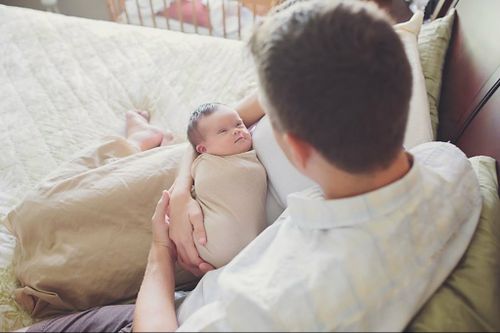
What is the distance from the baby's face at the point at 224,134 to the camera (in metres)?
1.14

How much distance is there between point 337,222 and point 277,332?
20 centimetres

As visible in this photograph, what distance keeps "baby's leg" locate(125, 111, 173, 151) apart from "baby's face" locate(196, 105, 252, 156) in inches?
12.3

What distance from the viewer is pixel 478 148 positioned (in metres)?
1.02

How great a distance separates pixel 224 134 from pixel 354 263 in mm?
669

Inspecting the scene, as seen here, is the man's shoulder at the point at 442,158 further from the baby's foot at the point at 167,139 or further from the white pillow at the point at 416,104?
the baby's foot at the point at 167,139

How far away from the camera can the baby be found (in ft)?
3.19

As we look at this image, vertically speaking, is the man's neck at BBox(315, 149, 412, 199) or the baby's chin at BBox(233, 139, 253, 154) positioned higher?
the man's neck at BBox(315, 149, 412, 199)

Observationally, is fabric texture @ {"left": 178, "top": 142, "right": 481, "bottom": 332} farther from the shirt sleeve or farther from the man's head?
the man's head

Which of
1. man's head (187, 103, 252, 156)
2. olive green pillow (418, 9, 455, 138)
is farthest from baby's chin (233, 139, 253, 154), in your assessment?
olive green pillow (418, 9, 455, 138)

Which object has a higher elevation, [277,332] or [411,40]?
[411,40]

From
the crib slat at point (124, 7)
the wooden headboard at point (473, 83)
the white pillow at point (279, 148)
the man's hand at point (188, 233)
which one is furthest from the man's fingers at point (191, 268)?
the crib slat at point (124, 7)

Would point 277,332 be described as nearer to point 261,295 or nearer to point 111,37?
point 261,295

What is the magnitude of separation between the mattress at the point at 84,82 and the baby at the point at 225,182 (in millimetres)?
343

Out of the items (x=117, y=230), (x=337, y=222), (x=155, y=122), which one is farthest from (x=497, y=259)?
(x=155, y=122)
